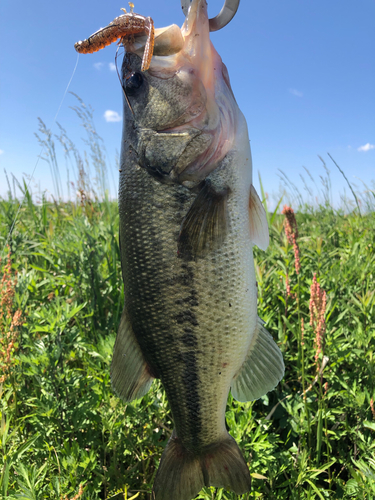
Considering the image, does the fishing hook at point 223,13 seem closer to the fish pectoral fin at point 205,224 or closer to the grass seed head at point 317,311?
the fish pectoral fin at point 205,224

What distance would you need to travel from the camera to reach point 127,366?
1.50 m

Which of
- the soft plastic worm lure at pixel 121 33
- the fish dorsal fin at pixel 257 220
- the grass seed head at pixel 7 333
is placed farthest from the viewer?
the grass seed head at pixel 7 333

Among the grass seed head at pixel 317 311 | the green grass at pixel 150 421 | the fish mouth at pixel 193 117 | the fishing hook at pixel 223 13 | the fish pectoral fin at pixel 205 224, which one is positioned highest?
the fishing hook at pixel 223 13

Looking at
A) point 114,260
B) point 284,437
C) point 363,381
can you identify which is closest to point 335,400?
point 363,381

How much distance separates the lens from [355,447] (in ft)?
6.37

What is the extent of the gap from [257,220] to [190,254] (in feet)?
1.29

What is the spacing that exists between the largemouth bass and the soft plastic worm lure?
122mm

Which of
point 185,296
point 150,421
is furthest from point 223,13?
point 150,421

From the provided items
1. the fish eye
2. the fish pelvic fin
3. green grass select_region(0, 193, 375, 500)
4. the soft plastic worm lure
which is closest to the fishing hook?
the soft plastic worm lure

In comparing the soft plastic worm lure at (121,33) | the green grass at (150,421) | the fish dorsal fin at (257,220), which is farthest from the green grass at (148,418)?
the soft plastic worm lure at (121,33)

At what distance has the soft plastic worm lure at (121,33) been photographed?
1.21 metres

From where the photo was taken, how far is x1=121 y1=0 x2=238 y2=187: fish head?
54.8 inches

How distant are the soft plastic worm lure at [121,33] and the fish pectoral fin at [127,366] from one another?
1.13m

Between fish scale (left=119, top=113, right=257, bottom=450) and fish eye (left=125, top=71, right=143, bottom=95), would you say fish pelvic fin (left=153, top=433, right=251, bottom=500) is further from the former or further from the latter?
fish eye (left=125, top=71, right=143, bottom=95)
